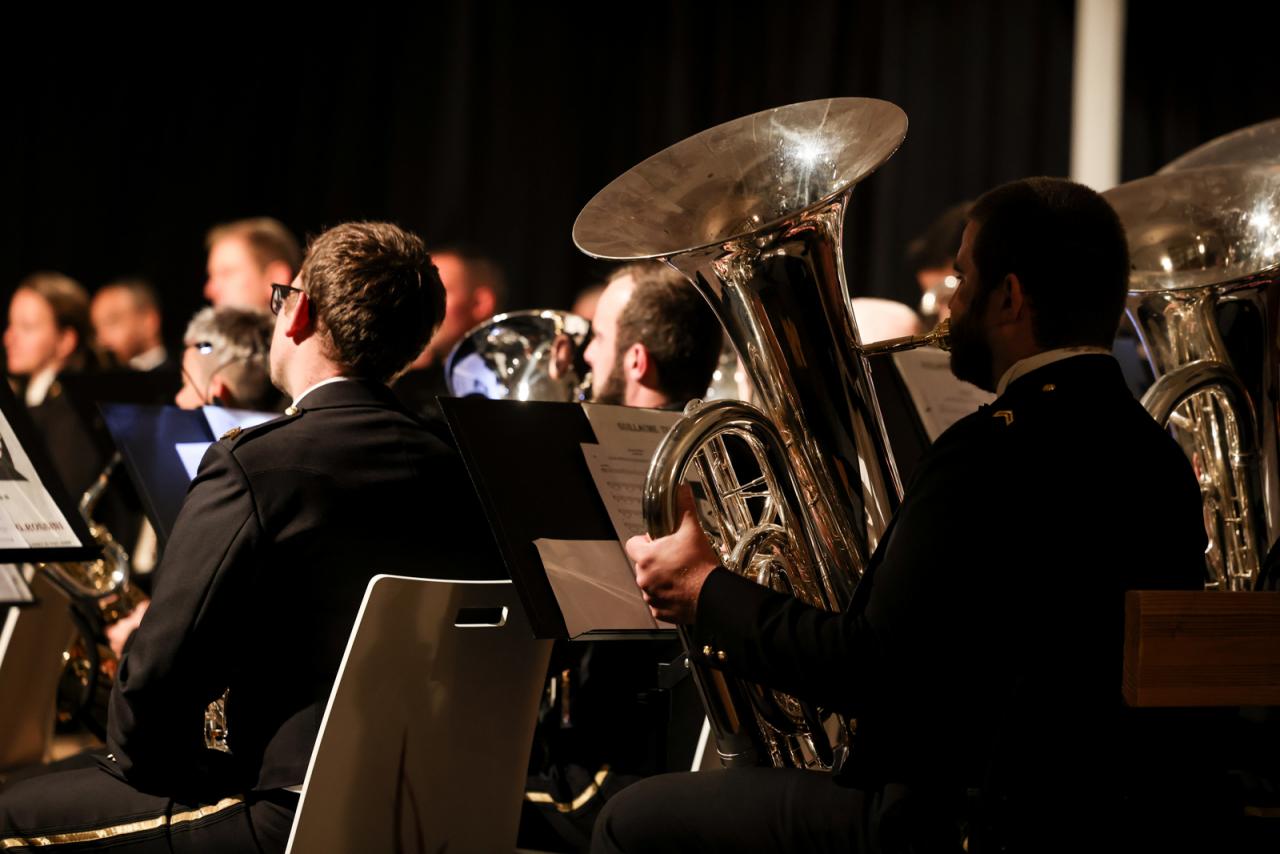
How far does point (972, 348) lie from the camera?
1674 millimetres

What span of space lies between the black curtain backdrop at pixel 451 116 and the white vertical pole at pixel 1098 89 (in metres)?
0.21

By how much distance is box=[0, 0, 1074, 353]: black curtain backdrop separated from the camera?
540 centimetres

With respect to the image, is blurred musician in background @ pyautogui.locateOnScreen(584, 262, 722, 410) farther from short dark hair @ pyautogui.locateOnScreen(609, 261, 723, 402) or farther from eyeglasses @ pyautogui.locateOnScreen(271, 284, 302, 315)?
eyeglasses @ pyautogui.locateOnScreen(271, 284, 302, 315)

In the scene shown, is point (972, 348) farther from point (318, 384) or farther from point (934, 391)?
point (318, 384)

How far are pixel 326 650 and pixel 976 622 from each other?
895mm

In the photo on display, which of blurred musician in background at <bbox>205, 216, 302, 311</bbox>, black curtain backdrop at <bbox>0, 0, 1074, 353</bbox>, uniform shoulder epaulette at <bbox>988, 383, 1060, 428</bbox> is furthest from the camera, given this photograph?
black curtain backdrop at <bbox>0, 0, 1074, 353</bbox>

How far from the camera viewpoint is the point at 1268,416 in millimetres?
2238

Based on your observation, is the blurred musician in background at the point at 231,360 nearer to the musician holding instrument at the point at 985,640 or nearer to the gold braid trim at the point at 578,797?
the gold braid trim at the point at 578,797

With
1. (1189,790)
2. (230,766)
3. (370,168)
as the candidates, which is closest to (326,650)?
(230,766)

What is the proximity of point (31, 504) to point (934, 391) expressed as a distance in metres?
1.53

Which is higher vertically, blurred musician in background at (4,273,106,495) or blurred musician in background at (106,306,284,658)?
blurred musician in background at (106,306,284,658)

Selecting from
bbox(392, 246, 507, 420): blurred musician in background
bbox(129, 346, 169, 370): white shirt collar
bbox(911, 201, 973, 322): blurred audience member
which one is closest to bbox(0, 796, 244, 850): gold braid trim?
bbox(392, 246, 507, 420): blurred musician in background

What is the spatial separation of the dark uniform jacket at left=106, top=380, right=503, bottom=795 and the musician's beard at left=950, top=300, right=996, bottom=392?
79 cm

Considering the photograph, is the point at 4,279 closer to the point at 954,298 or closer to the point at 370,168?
the point at 370,168
